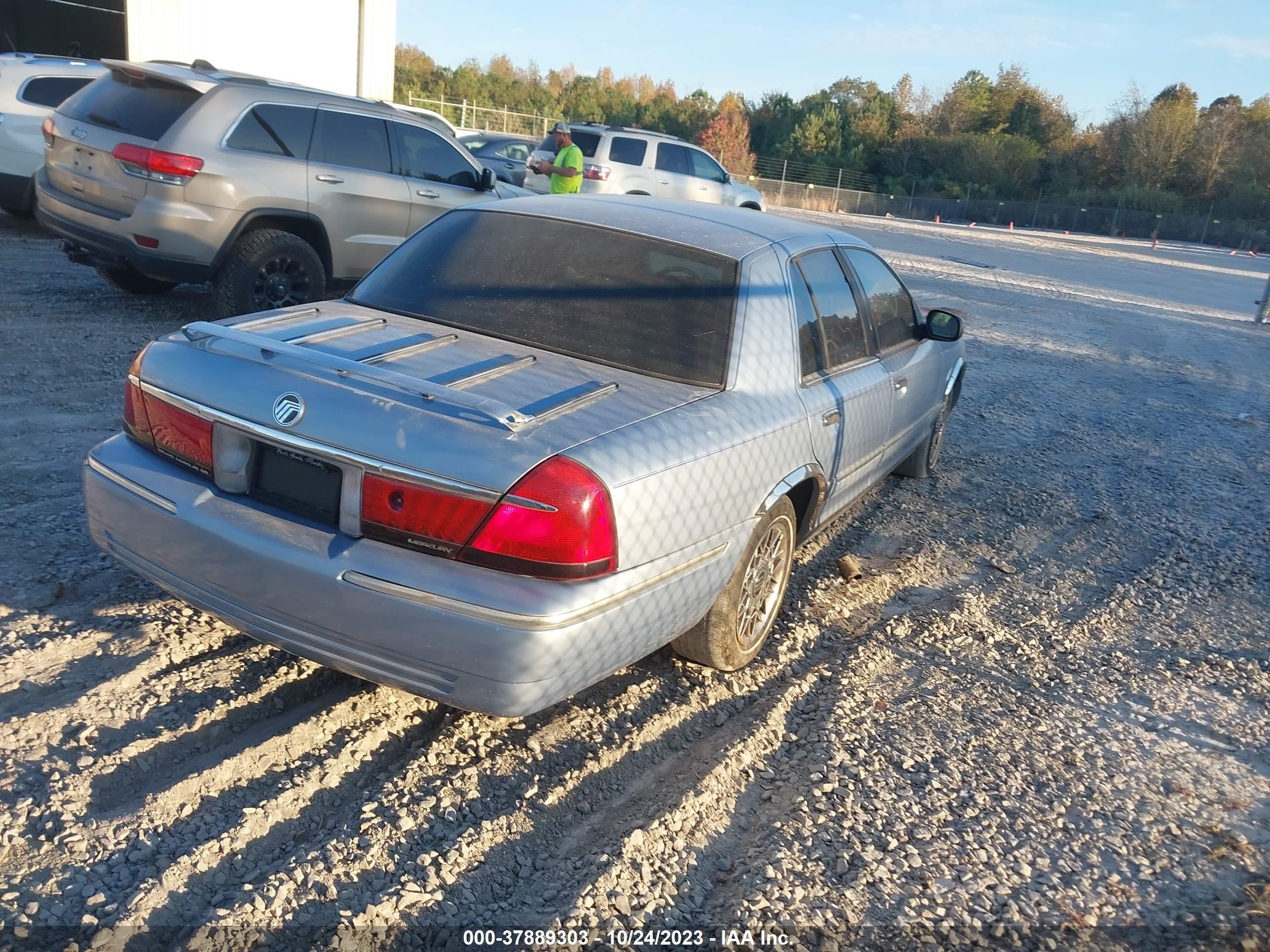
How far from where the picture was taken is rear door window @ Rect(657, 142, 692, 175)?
699 inches

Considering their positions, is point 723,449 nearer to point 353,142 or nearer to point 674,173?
point 353,142

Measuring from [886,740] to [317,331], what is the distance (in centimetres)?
243

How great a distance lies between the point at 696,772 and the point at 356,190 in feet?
21.2

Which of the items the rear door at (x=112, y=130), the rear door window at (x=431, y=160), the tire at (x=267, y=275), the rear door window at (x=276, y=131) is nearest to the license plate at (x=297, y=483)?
the tire at (x=267, y=275)

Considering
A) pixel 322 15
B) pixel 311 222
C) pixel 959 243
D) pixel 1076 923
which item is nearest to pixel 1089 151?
pixel 959 243

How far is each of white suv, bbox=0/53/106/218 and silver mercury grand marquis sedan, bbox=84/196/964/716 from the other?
344 inches

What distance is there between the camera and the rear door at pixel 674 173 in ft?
58.4

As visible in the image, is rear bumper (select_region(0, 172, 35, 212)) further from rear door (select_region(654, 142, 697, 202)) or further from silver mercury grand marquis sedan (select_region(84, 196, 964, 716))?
rear door (select_region(654, 142, 697, 202))

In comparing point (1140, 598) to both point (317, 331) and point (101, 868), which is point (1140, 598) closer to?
point (317, 331)

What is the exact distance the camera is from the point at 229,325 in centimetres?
355

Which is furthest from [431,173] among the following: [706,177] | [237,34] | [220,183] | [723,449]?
[237,34]

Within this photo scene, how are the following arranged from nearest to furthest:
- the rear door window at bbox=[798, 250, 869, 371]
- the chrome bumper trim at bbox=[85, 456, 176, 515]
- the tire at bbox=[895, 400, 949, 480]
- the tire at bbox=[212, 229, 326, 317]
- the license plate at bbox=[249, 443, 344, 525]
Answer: the license plate at bbox=[249, 443, 344, 525]
the chrome bumper trim at bbox=[85, 456, 176, 515]
the rear door window at bbox=[798, 250, 869, 371]
the tire at bbox=[895, 400, 949, 480]
the tire at bbox=[212, 229, 326, 317]

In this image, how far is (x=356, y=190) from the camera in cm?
838

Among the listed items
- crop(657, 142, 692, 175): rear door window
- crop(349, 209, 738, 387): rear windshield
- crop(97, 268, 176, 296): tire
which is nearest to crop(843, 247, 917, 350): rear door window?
crop(349, 209, 738, 387): rear windshield
